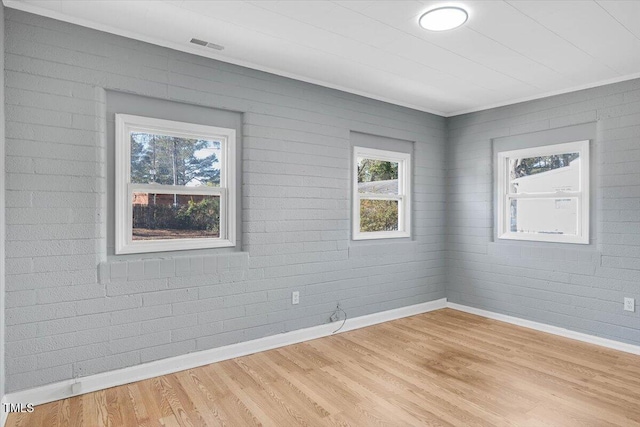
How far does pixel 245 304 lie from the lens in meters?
3.49

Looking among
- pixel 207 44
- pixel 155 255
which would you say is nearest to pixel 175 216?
pixel 155 255

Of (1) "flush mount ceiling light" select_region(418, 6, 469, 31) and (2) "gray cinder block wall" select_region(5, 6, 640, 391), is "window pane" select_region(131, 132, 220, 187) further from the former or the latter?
(1) "flush mount ceiling light" select_region(418, 6, 469, 31)

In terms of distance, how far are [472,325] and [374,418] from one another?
96.7 inches

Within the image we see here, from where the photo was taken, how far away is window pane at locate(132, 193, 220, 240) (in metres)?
3.06

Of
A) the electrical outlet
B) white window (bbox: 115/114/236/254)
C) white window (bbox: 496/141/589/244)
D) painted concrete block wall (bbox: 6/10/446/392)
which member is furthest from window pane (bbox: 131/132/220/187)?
the electrical outlet

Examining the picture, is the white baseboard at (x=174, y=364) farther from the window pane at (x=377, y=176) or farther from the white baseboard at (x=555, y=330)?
the window pane at (x=377, y=176)

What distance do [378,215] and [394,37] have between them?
2.28 m

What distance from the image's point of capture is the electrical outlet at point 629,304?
3663 mm

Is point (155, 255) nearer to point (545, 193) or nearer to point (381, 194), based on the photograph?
point (381, 194)

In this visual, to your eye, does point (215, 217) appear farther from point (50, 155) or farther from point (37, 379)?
point (37, 379)

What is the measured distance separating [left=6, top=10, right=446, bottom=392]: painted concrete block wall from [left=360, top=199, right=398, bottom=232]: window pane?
1.00 ft

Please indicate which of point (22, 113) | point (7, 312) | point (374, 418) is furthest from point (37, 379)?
point (374, 418)

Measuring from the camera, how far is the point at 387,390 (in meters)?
2.82

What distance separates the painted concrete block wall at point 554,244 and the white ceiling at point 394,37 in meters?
0.36
